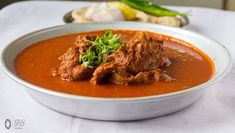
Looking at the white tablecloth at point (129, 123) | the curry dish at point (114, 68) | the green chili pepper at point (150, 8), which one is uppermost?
the curry dish at point (114, 68)

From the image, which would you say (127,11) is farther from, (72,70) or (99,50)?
(72,70)

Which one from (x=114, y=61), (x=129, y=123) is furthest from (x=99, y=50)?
(x=129, y=123)

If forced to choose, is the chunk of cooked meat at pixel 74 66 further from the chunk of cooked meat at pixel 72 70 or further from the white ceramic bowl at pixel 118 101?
the white ceramic bowl at pixel 118 101

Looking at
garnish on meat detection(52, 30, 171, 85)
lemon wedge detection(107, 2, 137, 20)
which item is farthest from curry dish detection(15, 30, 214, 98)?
lemon wedge detection(107, 2, 137, 20)

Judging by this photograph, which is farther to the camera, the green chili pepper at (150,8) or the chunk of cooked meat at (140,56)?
the green chili pepper at (150,8)

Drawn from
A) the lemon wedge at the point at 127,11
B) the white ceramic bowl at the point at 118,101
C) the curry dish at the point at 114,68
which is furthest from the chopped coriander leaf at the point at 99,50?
the lemon wedge at the point at 127,11

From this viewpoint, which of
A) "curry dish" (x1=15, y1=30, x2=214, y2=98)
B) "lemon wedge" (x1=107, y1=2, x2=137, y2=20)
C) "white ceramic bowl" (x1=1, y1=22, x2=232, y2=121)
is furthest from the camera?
"lemon wedge" (x1=107, y1=2, x2=137, y2=20)

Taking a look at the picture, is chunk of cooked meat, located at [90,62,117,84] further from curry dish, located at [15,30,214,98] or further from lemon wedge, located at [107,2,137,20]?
lemon wedge, located at [107,2,137,20]
